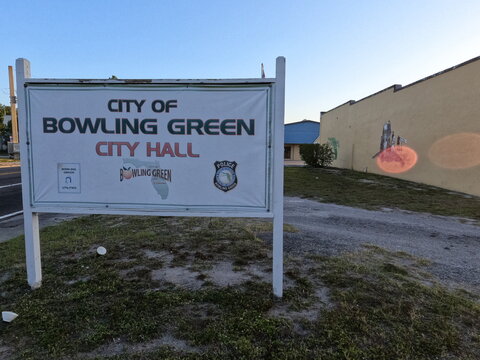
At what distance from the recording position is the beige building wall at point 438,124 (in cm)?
1272

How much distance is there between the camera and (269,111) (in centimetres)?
306

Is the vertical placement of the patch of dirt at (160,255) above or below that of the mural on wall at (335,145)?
below

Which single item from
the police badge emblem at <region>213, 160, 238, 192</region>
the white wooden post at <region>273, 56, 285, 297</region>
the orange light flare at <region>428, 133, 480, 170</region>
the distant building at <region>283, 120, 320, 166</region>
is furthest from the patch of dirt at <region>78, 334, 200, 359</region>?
the distant building at <region>283, 120, 320, 166</region>

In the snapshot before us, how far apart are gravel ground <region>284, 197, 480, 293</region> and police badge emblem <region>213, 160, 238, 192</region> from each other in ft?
5.78

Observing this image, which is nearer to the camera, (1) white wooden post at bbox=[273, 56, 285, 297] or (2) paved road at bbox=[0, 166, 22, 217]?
(1) white wooden post at bbox=[273, 56, 285, 297]

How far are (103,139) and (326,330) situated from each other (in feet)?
9.00

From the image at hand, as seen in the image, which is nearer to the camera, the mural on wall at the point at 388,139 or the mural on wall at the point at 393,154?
the mural on wall at the point at 393,154

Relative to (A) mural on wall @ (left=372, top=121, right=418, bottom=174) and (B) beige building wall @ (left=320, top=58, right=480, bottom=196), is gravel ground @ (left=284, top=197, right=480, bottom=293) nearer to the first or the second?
(B) beige building wall @ (left=320, top=58, right=480, bottom=196)

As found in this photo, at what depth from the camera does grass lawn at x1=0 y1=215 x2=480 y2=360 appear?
7.41ft

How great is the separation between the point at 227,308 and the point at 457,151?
14.6 m

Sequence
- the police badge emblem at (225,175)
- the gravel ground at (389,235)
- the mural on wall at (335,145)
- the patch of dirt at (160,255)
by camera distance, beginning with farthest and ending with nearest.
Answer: the mural on wall at (335,145)
the gravel ground at (389,235)
the patch of dirt at (160,255)
the police badge emblem at (225,175)

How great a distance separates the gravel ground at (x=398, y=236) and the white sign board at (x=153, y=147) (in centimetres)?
185

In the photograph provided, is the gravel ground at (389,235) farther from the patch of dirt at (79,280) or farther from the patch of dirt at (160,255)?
the patch of dirt at (79,280)

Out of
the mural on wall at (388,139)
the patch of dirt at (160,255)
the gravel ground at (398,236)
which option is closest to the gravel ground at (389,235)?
the gravel ground at (398,236)
